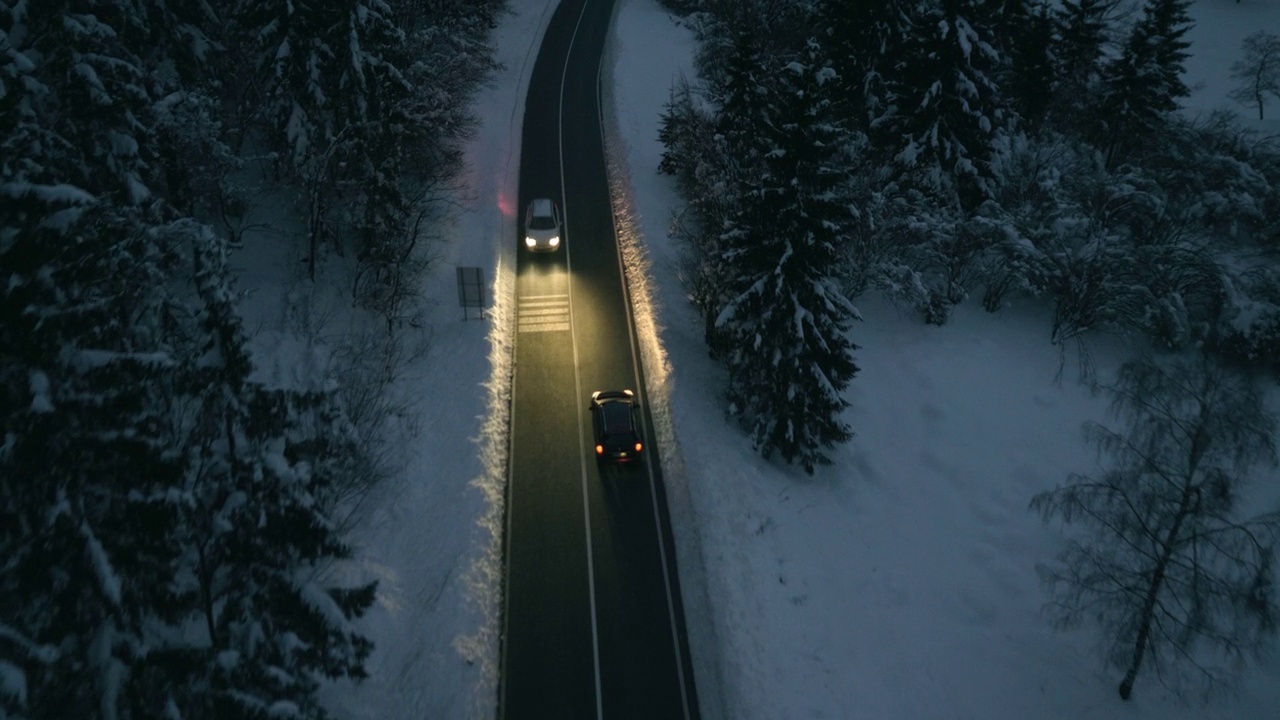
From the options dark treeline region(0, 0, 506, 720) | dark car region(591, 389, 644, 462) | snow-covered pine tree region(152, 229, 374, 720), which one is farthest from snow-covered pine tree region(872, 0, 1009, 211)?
snow-covered pine tree region(152, 229, 374, 720)

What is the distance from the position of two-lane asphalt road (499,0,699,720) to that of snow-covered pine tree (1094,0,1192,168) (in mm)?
23674

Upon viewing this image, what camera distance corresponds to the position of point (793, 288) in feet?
69.8

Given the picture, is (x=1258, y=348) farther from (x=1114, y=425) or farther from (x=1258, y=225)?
(x=1258, y=225)

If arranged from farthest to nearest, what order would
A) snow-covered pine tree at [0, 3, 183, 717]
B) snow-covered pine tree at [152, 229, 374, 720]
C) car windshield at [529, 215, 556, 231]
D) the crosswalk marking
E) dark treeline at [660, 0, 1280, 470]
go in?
car windshield at [529, 215, 556, 231] → the crosswalk marking → dark treeline at [660, 0, 1280, 470] → snow-covered pine tree at [152, 229, 374, 720] → snow-covered pine tree at [0, 3, 183, 717]

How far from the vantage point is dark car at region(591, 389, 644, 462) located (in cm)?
2117

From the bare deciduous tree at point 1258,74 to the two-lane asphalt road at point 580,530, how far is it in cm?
4295

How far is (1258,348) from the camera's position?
25.9 m

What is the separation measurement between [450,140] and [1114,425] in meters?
28.9

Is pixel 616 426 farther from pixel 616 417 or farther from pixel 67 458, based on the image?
pixel 67 458

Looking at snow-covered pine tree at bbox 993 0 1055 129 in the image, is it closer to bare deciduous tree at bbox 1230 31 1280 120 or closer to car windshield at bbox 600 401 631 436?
bare deciduous tree at bbox 1230 31 1280 120

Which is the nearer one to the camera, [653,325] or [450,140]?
[653,325]

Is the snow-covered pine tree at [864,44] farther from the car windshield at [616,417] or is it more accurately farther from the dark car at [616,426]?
the car windshield at [616,417]

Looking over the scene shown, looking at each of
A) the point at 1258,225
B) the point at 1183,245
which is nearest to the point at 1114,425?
the point at 1183,245

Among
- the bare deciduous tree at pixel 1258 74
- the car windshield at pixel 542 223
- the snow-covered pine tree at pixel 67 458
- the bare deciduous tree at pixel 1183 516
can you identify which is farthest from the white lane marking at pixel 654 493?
the bare deciduous tree at pixel 1258 74
